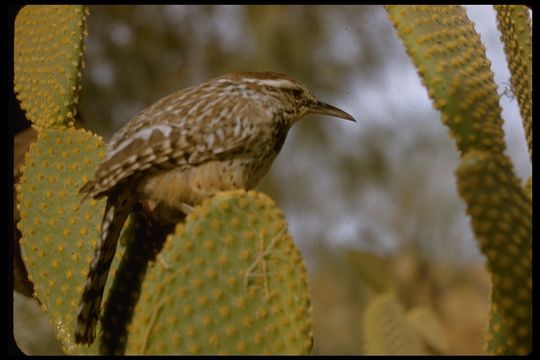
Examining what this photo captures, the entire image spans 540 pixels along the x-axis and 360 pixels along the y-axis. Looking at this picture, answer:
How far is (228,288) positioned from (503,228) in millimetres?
468

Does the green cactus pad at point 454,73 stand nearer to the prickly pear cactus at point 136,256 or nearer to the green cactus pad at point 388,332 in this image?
the prickly pear cactus at point 136,256

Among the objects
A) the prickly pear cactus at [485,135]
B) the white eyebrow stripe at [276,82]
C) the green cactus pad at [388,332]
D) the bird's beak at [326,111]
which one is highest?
the prickly pear cactus at [485,135]

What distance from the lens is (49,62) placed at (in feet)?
5.21

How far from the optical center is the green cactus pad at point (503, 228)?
3.30 ft

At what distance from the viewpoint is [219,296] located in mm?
1069

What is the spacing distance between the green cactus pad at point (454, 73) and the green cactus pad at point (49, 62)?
0.83 meters

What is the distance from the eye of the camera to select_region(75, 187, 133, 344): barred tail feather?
49.8 inches

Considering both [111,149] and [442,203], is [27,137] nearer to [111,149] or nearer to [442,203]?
[111,149]

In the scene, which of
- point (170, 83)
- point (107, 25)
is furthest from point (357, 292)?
point (107, 25)

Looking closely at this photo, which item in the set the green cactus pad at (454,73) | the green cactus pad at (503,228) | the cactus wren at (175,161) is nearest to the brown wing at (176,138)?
the cactus wren at (175,161)

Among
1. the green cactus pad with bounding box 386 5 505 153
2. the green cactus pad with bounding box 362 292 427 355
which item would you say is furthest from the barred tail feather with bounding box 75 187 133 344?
the green cactus pad with bounding box 362 292 427 355

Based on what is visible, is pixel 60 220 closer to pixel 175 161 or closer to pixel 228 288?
pixel 175 161

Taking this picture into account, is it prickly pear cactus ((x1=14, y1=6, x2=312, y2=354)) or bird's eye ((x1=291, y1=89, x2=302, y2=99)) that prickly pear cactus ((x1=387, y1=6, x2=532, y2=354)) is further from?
bird's eye ((x1=291, y1=89, x2=302, y2=99))

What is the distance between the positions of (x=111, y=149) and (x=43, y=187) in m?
0.24
